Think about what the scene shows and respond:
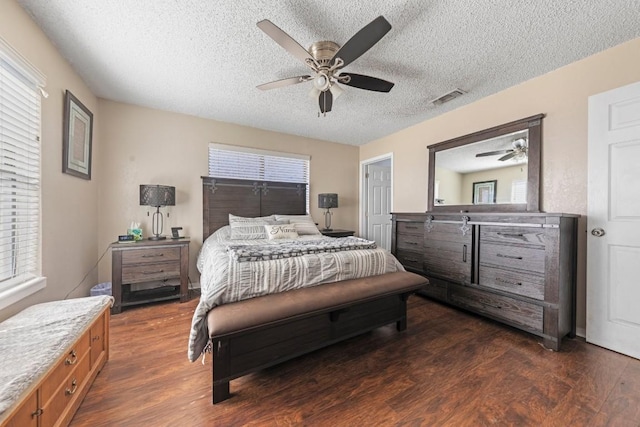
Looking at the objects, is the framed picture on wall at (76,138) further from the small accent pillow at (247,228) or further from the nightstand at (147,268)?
the small accent pillow at (247,228)

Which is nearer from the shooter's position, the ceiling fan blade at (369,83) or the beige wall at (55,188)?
the beige wall at (55,188)

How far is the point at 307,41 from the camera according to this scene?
6.57 ft

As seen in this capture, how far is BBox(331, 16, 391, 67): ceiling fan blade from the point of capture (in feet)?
4.94

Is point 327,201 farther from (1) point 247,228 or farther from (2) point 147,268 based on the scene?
(2) point 147,268

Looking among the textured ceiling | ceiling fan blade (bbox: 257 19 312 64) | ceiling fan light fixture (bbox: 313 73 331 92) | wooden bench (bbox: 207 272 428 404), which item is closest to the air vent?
the textured ceiling

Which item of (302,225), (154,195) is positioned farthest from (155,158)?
(302,225)

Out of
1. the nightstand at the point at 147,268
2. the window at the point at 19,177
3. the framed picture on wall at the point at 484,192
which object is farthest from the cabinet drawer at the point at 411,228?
the window at the point at 19,177

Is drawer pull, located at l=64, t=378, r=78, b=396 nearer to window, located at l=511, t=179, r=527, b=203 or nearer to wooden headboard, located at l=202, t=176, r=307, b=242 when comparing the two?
wooden headboard, located at l=202, t=176, r=307, b=242

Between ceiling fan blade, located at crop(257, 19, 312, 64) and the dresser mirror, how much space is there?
2.34 meters

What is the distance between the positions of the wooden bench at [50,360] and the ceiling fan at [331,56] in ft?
6.69

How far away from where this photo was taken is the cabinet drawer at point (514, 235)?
2.15m

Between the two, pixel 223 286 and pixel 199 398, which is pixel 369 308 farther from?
pixel 199 398

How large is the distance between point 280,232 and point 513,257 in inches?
99.4

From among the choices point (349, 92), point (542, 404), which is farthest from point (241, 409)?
point (349, 92)
